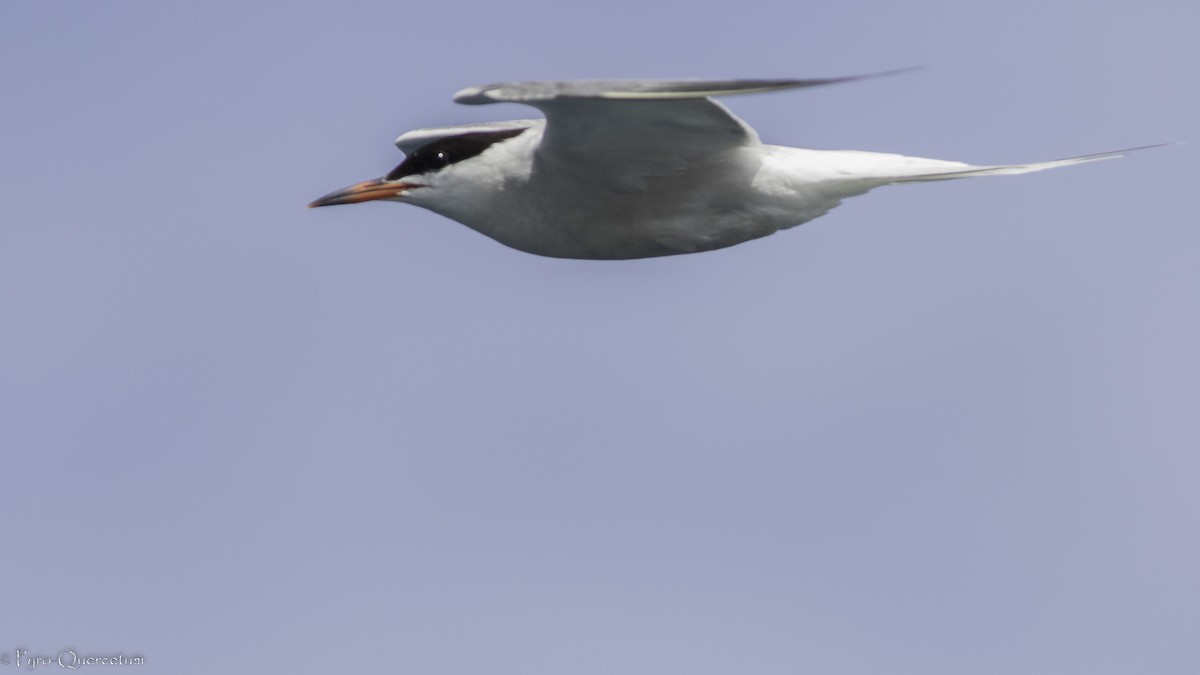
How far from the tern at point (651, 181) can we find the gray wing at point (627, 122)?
0.01m

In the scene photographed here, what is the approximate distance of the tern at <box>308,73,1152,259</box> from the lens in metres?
9.31

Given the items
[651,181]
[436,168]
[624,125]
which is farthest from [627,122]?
[436,168]

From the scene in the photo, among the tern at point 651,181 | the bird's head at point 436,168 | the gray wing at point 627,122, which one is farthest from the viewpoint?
the bird's head at point 436,168

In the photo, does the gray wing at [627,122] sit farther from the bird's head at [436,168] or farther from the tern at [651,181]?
the bird's head at [436,168]

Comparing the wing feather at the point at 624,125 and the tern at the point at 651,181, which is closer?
the wing feather at the point at 624,125

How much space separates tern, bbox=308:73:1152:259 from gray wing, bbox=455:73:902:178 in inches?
0.4

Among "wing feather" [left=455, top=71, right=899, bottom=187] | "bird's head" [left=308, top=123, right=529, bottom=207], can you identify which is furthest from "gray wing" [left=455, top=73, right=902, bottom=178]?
"bird's head" [left=308, top=123, right=529, bottom=207]

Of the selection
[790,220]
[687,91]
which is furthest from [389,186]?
[687,91]

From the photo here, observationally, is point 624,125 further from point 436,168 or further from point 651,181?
point 436,168

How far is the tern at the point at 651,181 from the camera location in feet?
30.6

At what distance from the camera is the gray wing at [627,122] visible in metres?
8.09

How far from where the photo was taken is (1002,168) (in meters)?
9.53

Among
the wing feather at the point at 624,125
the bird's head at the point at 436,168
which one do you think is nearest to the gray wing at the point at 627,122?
the wing feather at the point at 624,125

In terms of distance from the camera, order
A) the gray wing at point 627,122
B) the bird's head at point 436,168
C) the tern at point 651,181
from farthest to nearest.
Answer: the bird's head at point 436,168
the tern at point 651,181
the gray wing at point 627,122
